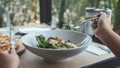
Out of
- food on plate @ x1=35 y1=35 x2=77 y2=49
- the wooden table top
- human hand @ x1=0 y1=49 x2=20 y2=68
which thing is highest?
food on plate @ x1=35 y1=35 x2=77 y2=49

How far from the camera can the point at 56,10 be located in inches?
97.0

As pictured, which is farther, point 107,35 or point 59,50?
point 107,35

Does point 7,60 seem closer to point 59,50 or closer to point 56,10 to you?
point 59,50

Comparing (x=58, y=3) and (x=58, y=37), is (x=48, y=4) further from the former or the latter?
(x=58, y=37)

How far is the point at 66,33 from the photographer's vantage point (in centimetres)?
131

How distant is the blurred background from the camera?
1.81m

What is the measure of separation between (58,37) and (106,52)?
0.88 feet

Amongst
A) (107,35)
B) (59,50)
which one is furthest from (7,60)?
(107,35)

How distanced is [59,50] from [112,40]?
0.30 m

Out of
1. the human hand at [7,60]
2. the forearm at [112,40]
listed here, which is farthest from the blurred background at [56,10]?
the human hand at [7,60]

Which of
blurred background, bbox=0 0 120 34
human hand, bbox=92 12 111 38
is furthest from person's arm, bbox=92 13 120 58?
blurred background, bbox=0 0 120 34

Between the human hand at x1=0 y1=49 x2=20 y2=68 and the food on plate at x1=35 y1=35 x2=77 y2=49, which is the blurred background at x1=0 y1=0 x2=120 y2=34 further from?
the human hand at x1=0 y1=49 x2=20 y2=68

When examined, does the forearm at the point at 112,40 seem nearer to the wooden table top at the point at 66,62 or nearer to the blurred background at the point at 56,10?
the wooden table top at the point at 66,62

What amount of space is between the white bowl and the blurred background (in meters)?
0.22
